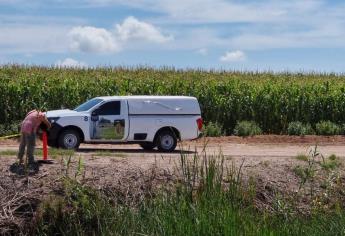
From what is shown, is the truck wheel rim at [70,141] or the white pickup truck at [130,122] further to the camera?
the white pickup truck at [130,122]

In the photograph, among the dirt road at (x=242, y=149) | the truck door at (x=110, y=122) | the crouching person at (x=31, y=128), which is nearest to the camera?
the crouching person at (x=31, y=128)

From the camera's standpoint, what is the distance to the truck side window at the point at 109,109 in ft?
76.2

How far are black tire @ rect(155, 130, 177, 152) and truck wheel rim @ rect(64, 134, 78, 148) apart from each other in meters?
2.45

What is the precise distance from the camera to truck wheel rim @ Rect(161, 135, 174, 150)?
23578 mm

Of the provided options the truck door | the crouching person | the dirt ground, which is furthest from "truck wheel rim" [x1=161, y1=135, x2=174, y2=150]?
the crouching person

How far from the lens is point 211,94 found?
104 ft

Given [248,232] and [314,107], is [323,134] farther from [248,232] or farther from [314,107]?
[248,232]

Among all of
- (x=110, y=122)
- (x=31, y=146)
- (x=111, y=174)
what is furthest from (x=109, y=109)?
(x=31, y=146)

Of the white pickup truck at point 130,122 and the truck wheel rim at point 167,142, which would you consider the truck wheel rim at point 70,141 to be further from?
the truck wheel rim at point 167,142

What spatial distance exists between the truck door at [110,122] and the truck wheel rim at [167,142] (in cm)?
109

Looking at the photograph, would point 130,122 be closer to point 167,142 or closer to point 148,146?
point 148,146

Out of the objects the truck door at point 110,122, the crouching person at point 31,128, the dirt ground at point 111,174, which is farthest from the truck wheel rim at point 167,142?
the crouching person at point 31,128

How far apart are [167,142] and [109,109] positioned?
1.87 metres

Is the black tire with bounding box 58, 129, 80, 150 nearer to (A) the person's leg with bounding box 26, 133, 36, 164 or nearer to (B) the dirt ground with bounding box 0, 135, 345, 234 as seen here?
(B) the dirt ground with bounding box 0, 135, 345, 234
